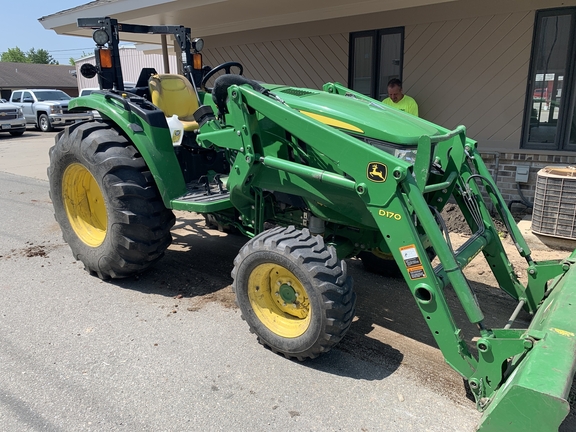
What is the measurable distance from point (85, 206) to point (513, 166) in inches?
214

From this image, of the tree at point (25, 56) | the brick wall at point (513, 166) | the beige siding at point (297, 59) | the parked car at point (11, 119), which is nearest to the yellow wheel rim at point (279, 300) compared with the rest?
the brick wall at point (513, 166)

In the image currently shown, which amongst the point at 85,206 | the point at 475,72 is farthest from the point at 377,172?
Result: the point at 475,72

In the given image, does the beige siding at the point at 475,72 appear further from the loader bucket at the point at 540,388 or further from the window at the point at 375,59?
the loader bucket at the point at 540,388

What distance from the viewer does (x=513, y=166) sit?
652 cm

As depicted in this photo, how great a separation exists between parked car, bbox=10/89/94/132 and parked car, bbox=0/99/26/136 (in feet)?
4.77

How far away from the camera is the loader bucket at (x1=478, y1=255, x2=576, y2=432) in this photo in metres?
2.01

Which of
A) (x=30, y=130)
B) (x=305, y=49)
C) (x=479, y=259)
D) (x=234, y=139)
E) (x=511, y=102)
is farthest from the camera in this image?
(x=30, y=130)

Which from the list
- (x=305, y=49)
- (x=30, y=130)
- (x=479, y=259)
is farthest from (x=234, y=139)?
(x=30, y=130)

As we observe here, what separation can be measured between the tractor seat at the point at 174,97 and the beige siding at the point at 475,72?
150 inches

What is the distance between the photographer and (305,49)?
842 cm

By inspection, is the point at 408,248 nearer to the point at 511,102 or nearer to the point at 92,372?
the point at 92,372

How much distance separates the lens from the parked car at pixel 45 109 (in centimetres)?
2139

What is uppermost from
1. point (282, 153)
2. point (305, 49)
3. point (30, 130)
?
point (305, 49)

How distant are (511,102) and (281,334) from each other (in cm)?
513
